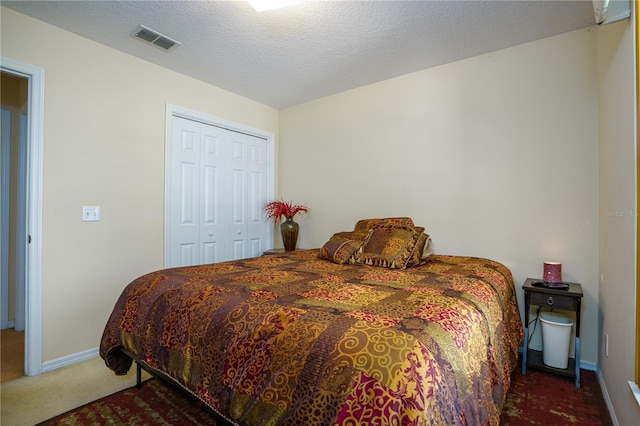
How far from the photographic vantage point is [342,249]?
2.53m

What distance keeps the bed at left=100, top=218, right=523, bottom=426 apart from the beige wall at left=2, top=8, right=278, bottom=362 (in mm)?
899

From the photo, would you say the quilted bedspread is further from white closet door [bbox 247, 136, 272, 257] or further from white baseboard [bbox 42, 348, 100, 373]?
white closet door [bbox 247, 136, 272, 257]

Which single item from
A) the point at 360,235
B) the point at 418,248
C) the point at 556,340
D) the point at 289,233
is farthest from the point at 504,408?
the point at 289,233

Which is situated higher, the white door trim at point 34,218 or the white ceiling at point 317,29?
the white ceiling at point 317,29

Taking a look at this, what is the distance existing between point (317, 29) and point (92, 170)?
85.3 inches

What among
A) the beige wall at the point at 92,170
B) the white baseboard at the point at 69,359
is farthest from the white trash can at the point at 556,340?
the white baseboard at the point at 69,359

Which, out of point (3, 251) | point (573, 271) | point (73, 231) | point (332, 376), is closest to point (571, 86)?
point (573, 271)

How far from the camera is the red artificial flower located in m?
3.70

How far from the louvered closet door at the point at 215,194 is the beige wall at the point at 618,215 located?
11.0 ft

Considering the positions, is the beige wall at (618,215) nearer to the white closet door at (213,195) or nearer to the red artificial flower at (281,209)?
the red artificial flower at (281,209)

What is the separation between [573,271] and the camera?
232 centimetres

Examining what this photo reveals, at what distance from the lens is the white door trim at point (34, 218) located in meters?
2.24

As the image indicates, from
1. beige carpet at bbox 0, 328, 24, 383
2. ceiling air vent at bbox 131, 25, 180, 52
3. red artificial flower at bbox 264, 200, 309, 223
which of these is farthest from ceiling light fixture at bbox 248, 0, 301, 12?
beige carpet at bbox 0, 328, 24, 383

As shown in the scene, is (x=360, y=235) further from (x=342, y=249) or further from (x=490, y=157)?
(x=490, y=157)
